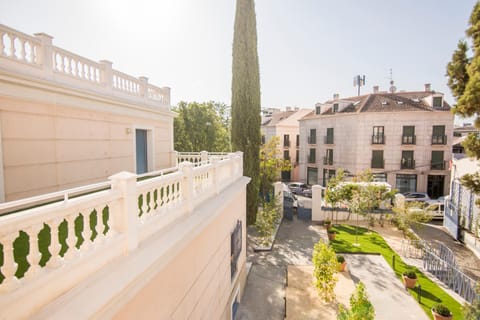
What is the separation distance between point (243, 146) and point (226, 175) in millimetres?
8023

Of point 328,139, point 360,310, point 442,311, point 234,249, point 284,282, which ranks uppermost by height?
point 328,139

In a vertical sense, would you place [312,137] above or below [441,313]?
above

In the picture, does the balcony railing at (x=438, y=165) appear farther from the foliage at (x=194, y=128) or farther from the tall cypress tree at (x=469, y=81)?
the foliage at (x=194, y=128)

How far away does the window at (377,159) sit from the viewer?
1030 inches

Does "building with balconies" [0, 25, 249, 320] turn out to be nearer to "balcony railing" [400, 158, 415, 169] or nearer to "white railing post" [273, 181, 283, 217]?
"white railing post" [273, 181, 283, 217]

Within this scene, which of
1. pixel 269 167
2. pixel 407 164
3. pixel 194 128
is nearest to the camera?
pixel 269 167

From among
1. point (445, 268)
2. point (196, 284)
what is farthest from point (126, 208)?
point (445, 268)

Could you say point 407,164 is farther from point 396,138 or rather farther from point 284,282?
point 284,282

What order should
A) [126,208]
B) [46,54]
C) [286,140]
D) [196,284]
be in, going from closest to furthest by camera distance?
[126,208] → [196,284] → [46,54] → [286,140]

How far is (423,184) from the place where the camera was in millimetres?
25016

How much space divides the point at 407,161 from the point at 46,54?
97.5 ft

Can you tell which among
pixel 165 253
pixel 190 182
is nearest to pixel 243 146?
pixel 190 182

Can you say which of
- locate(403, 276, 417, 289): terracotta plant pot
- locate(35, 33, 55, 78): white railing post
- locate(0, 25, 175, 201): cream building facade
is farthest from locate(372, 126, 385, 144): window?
locate(35, 33, 55, 78): white railing post

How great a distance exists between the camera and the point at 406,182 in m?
25.7
